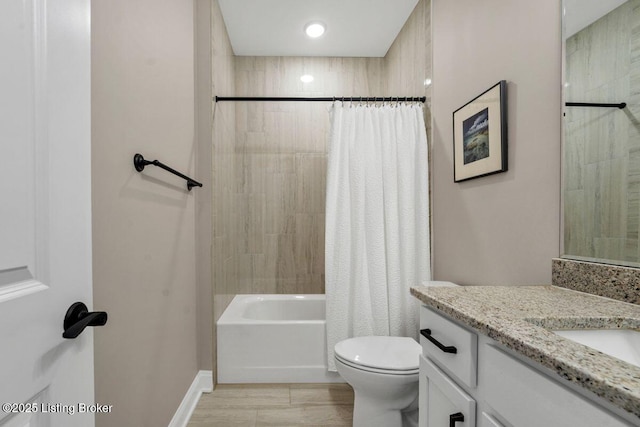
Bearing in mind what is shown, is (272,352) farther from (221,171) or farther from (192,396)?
(221,171)

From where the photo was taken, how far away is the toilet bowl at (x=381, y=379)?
1371 mm

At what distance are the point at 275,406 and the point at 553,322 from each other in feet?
5.36

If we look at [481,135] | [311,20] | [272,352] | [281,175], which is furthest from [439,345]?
[311,20]

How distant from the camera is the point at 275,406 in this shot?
1827 millimetres

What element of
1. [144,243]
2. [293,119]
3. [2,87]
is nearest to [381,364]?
[144,243]

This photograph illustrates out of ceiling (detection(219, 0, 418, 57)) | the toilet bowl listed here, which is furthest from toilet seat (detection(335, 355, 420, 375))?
ceiling (detection(219, 0, 418, 57))

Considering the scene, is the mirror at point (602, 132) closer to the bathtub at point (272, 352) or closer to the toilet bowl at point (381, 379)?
the toilet bowl at point (381, 379)

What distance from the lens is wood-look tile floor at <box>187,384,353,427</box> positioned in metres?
1.69

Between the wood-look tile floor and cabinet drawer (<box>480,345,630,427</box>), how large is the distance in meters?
1.29

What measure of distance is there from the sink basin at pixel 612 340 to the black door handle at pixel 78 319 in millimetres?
1015

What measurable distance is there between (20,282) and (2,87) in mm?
291

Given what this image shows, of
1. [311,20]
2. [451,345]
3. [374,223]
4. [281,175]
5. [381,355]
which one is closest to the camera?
[451,345]

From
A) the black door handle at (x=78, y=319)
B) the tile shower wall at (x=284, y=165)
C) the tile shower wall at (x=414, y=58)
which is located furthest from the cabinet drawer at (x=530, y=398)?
the tile shower wall at (x=284, y=165)

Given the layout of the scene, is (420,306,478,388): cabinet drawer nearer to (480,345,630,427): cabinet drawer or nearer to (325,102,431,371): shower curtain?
(480,345,630,427): cabinet drawer
